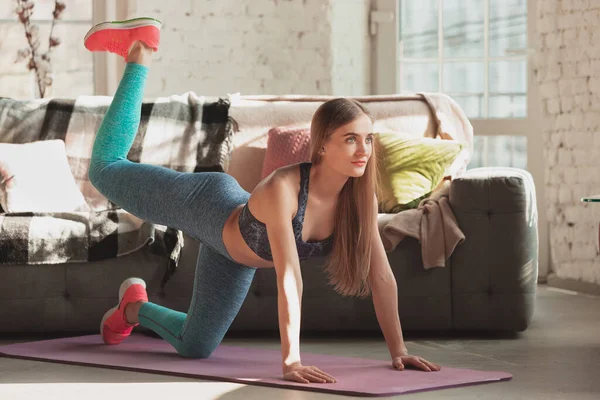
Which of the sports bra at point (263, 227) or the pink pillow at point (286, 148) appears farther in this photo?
the pink pillow at point (286, 148)

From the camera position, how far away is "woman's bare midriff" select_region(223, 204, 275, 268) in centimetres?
285

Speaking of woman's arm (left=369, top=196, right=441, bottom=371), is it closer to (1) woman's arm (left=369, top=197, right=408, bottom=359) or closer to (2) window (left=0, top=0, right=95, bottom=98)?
(1) woman's arm (left=369, top=197, right=408, bottom=359)

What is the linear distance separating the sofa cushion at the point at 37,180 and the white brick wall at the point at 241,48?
57.2 inches

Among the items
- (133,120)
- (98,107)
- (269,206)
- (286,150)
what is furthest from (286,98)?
(269,206)

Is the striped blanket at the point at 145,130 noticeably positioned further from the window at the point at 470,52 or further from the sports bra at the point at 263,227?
the window at the point at 470,52

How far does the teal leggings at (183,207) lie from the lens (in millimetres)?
2945

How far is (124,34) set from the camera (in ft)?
11.1

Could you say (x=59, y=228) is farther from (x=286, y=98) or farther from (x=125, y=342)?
(x=286, y=98)

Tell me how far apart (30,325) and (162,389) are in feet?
3.97

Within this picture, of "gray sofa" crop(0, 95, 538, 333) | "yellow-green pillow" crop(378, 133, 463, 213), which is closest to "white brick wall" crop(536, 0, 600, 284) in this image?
"yellow-green pillow" crop(378, 133, 463, 213)

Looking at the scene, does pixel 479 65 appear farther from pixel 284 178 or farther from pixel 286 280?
pixel 286 280

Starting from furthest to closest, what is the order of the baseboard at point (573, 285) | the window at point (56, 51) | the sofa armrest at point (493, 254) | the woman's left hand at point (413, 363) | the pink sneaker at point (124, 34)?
1. the window at point (56, 51)
2. the baseboard at point (573, 285)
3. the sofa armrest at point (493, 254)
4. the pink sneaker at point (124, 34)
5. the woman's left hand at point (413, 363)

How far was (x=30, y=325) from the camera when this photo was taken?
377 cm

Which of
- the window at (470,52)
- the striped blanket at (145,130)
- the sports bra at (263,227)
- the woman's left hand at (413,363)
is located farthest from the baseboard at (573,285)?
the sports bra at (263,227)
